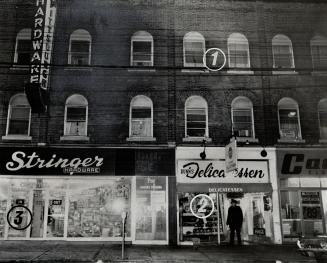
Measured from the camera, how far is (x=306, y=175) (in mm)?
16781

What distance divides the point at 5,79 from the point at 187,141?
339 inches

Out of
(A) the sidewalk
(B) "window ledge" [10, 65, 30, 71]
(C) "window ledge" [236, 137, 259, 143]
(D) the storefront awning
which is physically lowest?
(A) the sidewalk

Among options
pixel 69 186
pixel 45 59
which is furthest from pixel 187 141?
pixel 45 59

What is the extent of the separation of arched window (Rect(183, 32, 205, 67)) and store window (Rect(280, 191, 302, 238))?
23.6 ft

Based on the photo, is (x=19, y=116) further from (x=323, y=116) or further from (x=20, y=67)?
(x=323, y=116)

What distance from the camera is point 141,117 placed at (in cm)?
1700

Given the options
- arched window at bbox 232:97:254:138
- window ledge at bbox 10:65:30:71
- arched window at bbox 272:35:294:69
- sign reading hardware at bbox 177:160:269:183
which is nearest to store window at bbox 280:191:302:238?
sign reading hardware at bbox 177:160:269:183

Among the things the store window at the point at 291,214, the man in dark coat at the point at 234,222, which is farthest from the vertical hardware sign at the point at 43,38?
the store window at the point at 291,214

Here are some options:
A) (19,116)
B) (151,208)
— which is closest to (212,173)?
(151,208)

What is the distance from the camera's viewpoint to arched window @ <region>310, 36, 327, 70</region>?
59.4 feet

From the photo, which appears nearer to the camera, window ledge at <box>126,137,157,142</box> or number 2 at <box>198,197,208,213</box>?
number 2 at <box>198,197,208,213</box>

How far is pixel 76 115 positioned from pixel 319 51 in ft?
39.4

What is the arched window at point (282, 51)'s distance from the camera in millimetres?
17984

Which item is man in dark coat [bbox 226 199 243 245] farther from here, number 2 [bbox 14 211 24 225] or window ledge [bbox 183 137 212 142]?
number 2 [bbox 14 211 24 225]
